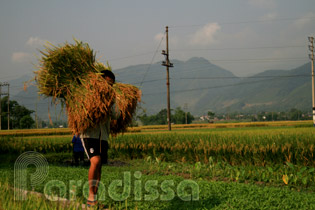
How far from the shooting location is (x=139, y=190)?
6.19 metres

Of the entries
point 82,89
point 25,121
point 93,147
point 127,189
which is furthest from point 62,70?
point 25,121

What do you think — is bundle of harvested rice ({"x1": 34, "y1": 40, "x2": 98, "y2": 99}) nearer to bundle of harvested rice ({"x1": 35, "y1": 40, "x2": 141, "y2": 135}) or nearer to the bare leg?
bundle of harvested rice ({"x1": 35, "y1": 40, "x2": 141, "y2": 135})

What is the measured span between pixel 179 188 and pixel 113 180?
1.75m

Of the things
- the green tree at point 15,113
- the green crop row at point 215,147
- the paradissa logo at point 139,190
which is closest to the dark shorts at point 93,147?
the paradissa logo at point 139,190

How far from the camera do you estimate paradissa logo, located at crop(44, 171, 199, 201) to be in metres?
5.67

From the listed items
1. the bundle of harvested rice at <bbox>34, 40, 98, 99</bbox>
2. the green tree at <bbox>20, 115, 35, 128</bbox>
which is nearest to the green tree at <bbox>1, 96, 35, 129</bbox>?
the green tree at <bbox>20, 115, 35, 128</bbox>

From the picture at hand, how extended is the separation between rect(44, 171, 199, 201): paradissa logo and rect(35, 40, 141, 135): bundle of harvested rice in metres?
1.09

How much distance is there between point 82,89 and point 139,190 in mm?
2499

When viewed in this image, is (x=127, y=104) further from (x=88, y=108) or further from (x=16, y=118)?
(x=16, y=118)

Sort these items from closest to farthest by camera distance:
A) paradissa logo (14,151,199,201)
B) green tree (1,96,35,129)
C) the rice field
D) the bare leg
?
the bare leg, the rice field, paradissa logo (14,151,199,201), green tree (1,96,35,129)

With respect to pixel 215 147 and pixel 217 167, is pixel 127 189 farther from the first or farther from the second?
pixel 215 147

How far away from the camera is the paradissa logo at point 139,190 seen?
18.6 feet

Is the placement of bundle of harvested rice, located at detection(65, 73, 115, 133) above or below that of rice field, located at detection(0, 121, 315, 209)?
above

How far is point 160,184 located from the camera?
673cm
